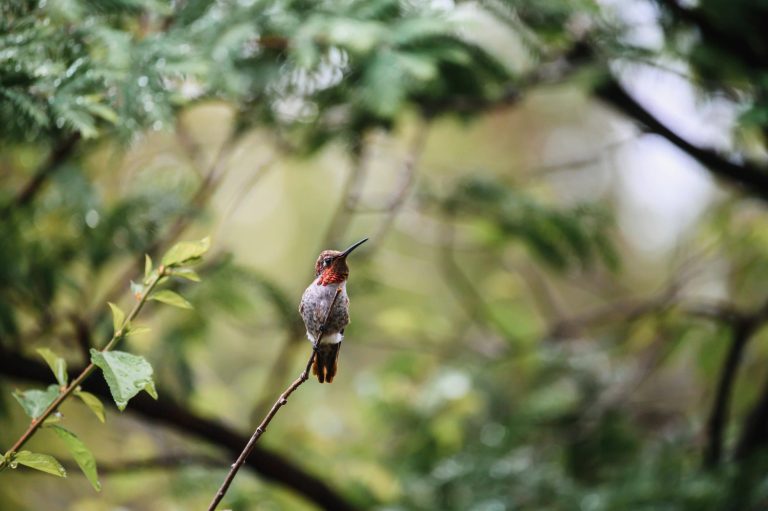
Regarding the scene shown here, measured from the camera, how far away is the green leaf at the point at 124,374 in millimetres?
921

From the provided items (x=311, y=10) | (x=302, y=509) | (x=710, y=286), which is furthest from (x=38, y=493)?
(x=710, y=286)

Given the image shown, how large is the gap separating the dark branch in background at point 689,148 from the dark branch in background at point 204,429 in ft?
5.62

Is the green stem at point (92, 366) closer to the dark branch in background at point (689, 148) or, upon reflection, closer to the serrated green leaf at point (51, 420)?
the serrated green leaf at point (51, 420)

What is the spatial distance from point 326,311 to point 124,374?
28cm

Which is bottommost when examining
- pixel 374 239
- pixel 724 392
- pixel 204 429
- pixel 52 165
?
pixel 724 392

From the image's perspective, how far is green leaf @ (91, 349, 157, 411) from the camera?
3.02 ft

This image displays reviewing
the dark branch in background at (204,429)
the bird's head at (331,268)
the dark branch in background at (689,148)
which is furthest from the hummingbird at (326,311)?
the dark branch in background at (689,148)

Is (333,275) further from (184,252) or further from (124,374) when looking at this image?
(124,374)

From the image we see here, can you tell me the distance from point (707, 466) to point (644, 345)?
4.34 ft

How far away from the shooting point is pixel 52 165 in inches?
78.5

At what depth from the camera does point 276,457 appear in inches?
97.8

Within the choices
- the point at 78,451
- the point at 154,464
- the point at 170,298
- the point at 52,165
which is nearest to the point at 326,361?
the point at 170,298

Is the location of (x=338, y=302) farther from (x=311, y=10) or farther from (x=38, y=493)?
(x=38, y=493)

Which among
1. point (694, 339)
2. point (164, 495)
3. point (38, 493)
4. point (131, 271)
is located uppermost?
point (131, 271)
